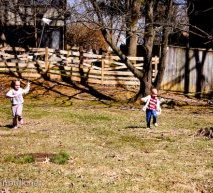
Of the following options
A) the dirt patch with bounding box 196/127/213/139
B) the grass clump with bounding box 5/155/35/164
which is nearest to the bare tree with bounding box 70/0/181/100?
the dirt patch with bounding box 196/127/213/139

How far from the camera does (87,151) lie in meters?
10.7

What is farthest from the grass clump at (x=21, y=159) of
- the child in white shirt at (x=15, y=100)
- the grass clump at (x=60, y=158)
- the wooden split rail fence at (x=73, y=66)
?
the wooden split rail fence at (x=73, y=66)

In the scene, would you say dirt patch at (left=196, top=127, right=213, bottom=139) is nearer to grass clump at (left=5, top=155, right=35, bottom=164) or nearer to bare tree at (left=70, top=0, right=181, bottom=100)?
grass clump at (left=5, top=155, right=35, bottom=164)

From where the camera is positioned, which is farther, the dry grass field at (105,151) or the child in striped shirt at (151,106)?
the child in striped shirt at (151,106)

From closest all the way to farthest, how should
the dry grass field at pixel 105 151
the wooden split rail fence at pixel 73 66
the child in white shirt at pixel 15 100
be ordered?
the dry grass field at pixel 105 151, the child in white shirt at pixel 15 100, the wooden split rail fence at pixel 73 66

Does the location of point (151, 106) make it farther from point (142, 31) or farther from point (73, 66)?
point (73, 66)

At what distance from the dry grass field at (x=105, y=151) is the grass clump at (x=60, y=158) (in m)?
0.09

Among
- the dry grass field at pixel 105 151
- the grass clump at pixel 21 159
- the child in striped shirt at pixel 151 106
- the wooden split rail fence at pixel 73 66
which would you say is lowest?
the dry grass field at pixel 105 151

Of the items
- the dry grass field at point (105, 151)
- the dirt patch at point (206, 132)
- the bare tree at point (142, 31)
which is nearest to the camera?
the dry grass field at point (105, 151)

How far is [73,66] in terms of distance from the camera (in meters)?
22.4

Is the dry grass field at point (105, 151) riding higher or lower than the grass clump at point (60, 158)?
lower

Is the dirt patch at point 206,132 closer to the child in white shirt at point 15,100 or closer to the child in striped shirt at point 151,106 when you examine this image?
the child in striped shirt at point 151,106

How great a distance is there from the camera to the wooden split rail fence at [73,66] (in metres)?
21.9

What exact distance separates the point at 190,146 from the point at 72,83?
10931 millimetres
